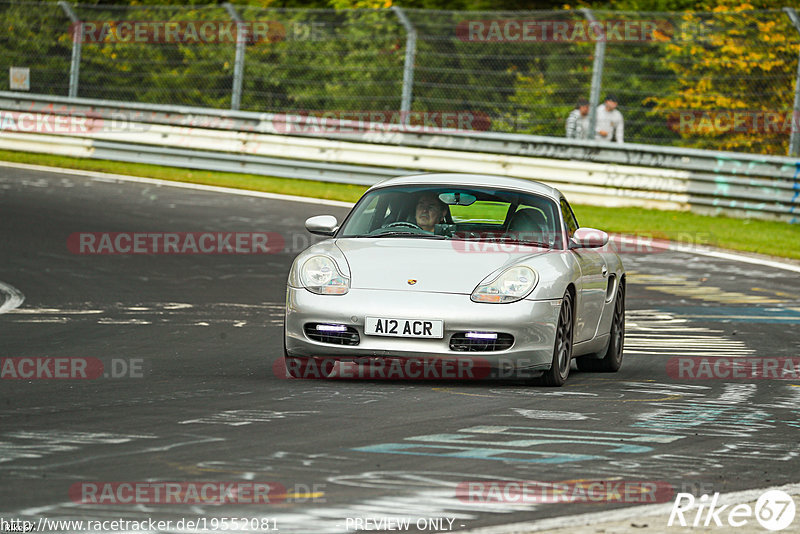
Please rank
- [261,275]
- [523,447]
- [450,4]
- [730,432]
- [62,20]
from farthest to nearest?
[450,4] → [62,20] → [261,275] → [730,432] → [523,447]

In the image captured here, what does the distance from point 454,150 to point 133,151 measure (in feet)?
19.3

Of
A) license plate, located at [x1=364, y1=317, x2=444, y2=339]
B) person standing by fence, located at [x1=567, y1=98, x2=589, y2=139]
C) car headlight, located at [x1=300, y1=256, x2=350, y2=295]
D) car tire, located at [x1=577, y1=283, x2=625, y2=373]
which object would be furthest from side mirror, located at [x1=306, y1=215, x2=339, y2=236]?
person standing by fence, located at [x1=567, y1=98, x2=589, y2=139]

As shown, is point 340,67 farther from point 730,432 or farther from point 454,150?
point 730,432

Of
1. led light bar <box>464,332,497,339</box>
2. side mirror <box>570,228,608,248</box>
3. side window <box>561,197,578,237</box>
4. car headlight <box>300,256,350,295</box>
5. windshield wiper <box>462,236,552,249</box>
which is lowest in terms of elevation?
led light bar <box>464,332,497,339</box>

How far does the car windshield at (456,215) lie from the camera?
912 centimetres

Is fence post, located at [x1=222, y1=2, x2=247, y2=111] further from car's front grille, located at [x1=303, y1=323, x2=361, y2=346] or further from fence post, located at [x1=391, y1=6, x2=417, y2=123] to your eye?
car's front grille, located at [x1=303, y1=323, x2=361, y2=346]

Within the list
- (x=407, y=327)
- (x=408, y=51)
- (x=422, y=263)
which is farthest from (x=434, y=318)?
(x=408, y=51)

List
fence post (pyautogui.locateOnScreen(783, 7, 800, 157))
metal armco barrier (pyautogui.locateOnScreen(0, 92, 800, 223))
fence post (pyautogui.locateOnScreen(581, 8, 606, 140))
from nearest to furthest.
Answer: fence post (pyautogui.locateOnScreen(783, 7, 800, 157)), metal armco barrier (pyautogui.locateOnScreen(0, 92, 800, 223)), fence post (pyautogui.locateOnScreen(581, 8, 606, 140))

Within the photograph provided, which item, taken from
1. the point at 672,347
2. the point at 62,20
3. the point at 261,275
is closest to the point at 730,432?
the point at 672,347

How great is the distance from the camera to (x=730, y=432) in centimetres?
698

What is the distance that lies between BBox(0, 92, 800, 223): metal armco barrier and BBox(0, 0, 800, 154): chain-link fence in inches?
21.9

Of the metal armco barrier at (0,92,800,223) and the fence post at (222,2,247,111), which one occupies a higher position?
the fence post at (222,2,247,111)

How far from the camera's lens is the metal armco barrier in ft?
66.7

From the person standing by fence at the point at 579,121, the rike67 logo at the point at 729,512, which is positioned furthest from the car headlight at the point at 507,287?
the person standing by fence at the point at 579,121
